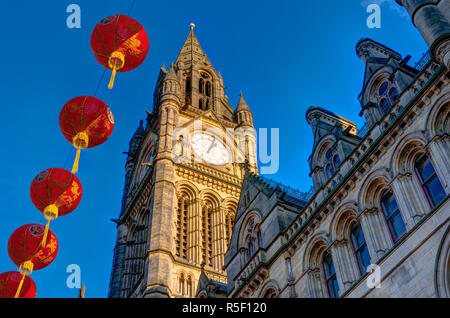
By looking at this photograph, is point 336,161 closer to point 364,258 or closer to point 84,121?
Result: point 364,258

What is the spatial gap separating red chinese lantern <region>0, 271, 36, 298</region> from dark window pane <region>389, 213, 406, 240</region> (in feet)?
33.9

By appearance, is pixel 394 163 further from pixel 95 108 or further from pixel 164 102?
pixel 164 102

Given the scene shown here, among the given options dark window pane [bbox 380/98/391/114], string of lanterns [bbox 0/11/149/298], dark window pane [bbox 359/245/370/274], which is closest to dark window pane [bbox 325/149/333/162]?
dark window pane [bbox 380/98/391/114]

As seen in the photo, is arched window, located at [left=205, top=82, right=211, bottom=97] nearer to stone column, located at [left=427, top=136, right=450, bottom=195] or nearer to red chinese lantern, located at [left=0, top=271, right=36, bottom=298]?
red chinese lantern, located at [left=0, top=271, right=36, bottom=298]

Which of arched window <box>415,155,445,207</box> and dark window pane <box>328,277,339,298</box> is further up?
arched window <box>415,155,445,207</box>

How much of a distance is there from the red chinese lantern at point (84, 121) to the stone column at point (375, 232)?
7.51m

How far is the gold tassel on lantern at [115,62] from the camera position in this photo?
13.5 m

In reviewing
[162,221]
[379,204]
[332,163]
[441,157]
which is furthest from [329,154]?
[162,221]

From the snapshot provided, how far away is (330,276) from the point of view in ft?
53.8

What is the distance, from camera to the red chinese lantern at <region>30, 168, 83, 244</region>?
13.8 metres

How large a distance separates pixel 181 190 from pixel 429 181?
27.3m

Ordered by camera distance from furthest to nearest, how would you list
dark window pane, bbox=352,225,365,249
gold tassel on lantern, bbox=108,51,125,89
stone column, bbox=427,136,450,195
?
dark window pane, bbox=352,225,365,249
gold tassel on lantern, bbox=108,51,125,89
stone column, bbox=427,136,450,195

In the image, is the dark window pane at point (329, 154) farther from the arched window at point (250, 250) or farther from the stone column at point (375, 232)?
the arched window at point (250, 250)
